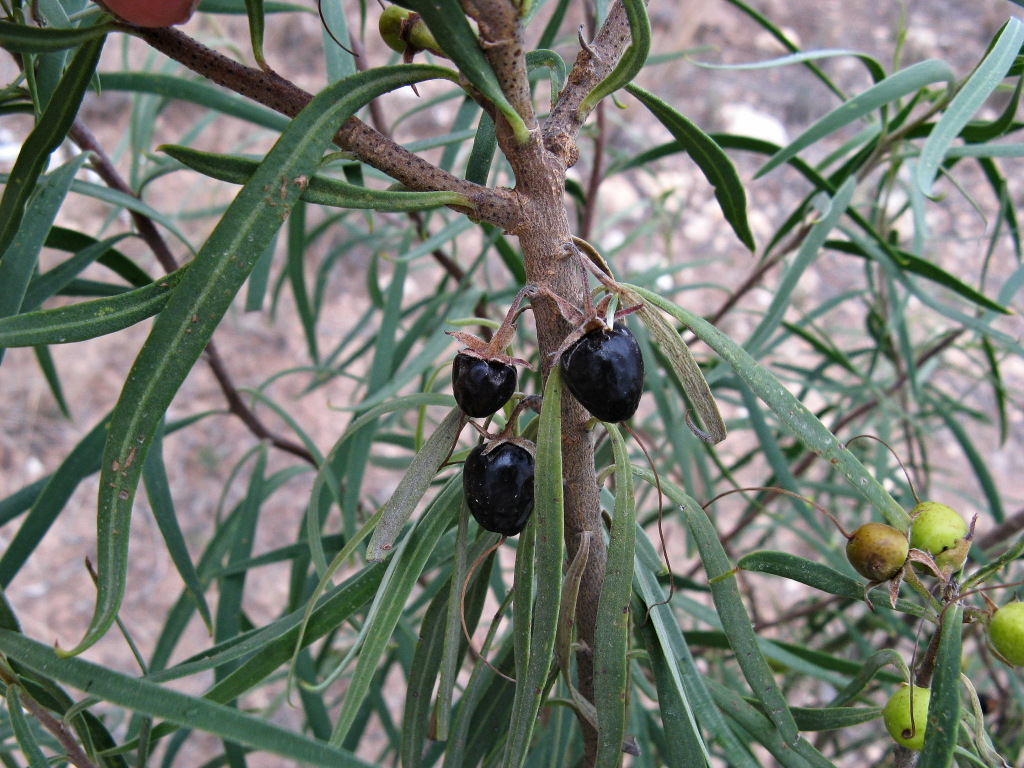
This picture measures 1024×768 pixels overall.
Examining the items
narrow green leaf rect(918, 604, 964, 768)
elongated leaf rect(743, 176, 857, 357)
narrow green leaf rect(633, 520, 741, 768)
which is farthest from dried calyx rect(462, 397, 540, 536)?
elongated leaf rect(743, 176, 857, 357)

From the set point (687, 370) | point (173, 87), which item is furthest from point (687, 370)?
point (173, 87)

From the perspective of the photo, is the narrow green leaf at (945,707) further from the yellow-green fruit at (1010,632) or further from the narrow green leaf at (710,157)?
the narrow green leaf at (710,157)

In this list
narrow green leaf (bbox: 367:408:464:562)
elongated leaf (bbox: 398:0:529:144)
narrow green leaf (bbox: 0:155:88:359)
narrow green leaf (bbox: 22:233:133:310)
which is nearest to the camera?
elongated leaf (bbox: 398:0:529:144)

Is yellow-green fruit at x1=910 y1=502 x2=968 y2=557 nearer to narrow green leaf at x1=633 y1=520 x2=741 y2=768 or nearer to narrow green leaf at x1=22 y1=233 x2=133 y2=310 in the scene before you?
narrow green leaf at x1=633 y1=520 x2=741 y2=768

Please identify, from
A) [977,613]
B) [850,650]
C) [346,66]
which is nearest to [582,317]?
[977,613]

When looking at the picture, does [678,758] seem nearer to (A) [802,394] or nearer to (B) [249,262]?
(B) [249,262]

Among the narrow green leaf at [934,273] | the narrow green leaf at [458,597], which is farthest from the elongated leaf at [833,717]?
the narrow green leaf at [934,273]
